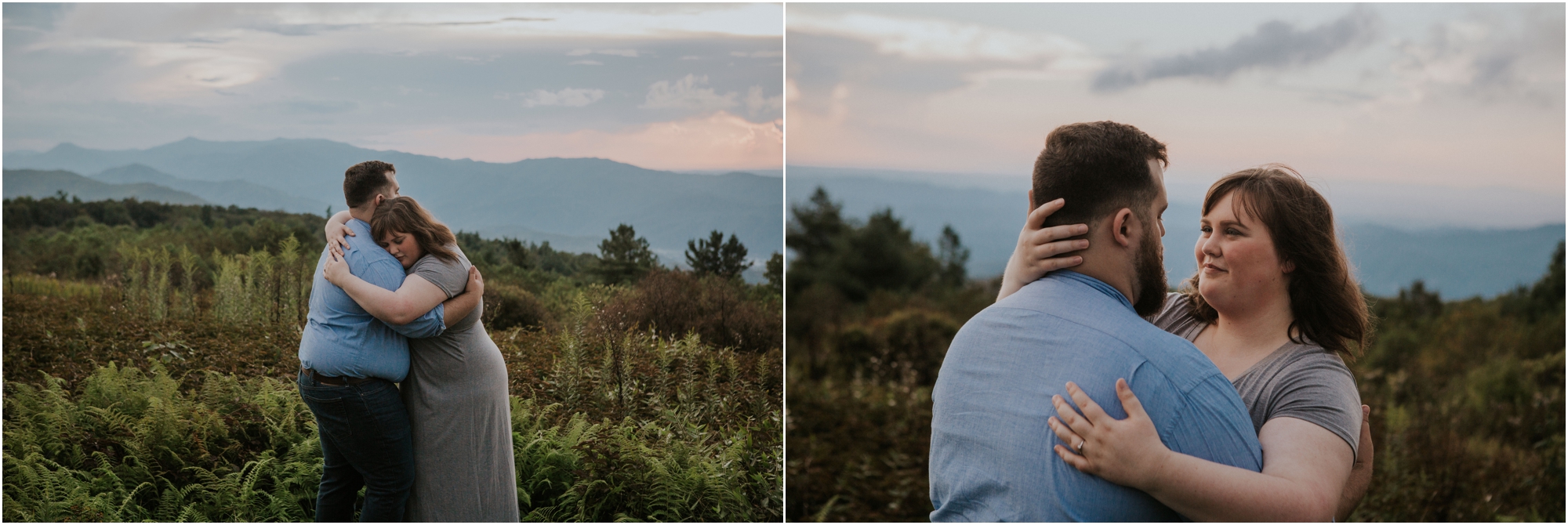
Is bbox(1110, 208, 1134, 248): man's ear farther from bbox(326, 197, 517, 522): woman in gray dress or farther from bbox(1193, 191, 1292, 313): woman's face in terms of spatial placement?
bbox(326, 197, 517, 522): woman in gray dress

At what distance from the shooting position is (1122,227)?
175cm

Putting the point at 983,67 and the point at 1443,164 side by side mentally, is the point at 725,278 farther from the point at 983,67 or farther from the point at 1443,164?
the point at 1443,164

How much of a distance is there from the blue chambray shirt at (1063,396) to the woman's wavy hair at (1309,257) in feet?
1.79

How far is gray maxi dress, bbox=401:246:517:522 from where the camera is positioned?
3051 mm

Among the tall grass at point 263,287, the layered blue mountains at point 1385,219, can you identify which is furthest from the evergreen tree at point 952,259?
the tall grass at point 263,287

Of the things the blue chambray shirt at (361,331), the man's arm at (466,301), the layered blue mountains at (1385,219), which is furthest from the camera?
the layered blue mountains at (1385,219)

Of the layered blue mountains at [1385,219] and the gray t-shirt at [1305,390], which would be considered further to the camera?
the layered blue mountains at [1385,219]

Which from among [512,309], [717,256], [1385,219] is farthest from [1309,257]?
[1385,219]

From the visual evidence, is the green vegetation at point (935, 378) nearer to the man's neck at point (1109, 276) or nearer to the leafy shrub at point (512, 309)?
the leafy shrub at point (512, 309)

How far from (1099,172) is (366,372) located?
8.12ft

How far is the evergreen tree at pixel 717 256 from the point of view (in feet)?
14.2

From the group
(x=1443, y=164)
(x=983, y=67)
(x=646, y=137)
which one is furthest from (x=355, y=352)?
(x=1443, y=164)

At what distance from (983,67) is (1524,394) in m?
4.87

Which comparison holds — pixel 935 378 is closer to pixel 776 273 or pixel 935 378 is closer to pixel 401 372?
pixel 776 273
